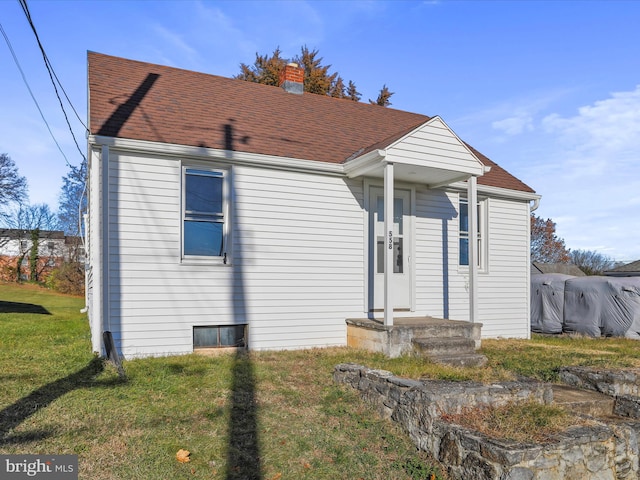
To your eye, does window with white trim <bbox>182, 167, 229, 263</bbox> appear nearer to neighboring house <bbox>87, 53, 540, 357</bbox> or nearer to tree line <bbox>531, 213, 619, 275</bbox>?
neighboring house <bbox>87, 53, 540, 357</bbox>

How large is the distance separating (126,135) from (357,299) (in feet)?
15.5

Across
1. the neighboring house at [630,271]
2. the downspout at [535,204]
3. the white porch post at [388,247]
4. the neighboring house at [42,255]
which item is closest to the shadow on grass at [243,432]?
the white porch post at [388,247]

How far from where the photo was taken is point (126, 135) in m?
7.33

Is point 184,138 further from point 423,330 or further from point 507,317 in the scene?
point 507,317

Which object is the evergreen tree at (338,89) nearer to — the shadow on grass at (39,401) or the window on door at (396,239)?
the window on door at (396,239)

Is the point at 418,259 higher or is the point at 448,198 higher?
the point at 448,198

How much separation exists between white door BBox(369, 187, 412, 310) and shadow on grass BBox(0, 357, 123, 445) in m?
4.84

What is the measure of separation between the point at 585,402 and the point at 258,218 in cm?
530

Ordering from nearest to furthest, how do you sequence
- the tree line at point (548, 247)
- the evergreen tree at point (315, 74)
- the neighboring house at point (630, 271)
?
the evergreen tree at point (315, 74) → the neighboring house at point (630, 271) → the tree line at point (548, 247)

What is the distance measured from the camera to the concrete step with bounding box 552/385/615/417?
5475 millimetres

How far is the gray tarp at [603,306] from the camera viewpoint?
1257cm

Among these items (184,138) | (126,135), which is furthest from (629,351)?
(126,135)

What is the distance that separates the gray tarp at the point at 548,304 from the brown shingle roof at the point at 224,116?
4527 mm

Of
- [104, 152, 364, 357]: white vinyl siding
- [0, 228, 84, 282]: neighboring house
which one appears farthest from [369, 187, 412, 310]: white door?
[0, 228, 84, 282]: neighboring house
